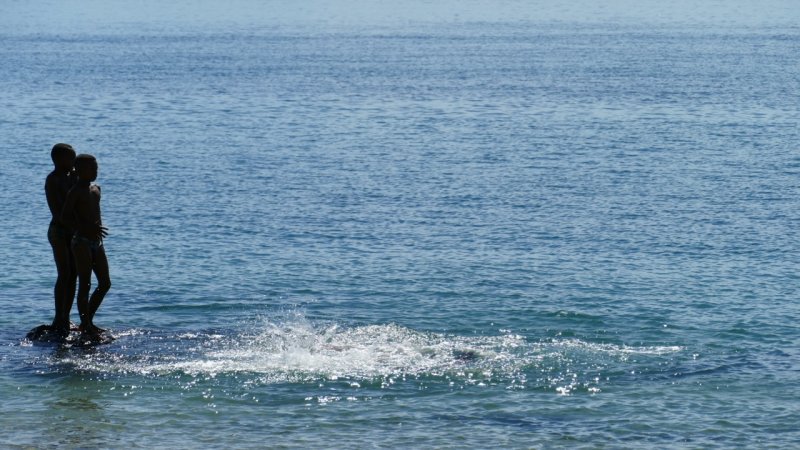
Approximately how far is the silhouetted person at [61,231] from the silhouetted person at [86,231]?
0.28 meters

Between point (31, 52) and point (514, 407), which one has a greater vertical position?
point (31, 52)

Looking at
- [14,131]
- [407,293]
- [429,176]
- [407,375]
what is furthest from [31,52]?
[407,375]

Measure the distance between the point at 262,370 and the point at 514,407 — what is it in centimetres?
380

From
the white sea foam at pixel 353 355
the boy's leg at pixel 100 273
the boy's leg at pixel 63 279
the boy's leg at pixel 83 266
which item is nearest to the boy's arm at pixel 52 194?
the boy's leg at pixel 63 279

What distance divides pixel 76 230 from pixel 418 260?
30.9 ft

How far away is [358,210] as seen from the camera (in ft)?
111

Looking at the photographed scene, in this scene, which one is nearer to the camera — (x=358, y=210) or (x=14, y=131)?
(x=358, y=210)

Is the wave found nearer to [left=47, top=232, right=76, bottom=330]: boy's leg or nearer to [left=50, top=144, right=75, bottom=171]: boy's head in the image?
[left=47, top=232, right=76, bottom=330]: boy's leg

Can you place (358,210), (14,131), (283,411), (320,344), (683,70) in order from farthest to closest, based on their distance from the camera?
(683,70) < (14,131) < (358,210) < (320,344) < (283,411)

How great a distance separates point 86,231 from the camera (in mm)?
19828

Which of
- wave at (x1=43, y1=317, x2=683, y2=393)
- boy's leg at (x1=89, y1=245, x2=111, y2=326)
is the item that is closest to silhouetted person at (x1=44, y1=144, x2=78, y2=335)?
boy's leg at (x1=89, y1=245, x2=111, y2=326)

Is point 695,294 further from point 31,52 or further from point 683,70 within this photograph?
point 31,52

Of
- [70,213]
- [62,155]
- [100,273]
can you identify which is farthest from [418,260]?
[62,155]

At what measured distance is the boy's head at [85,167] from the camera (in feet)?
63.5
